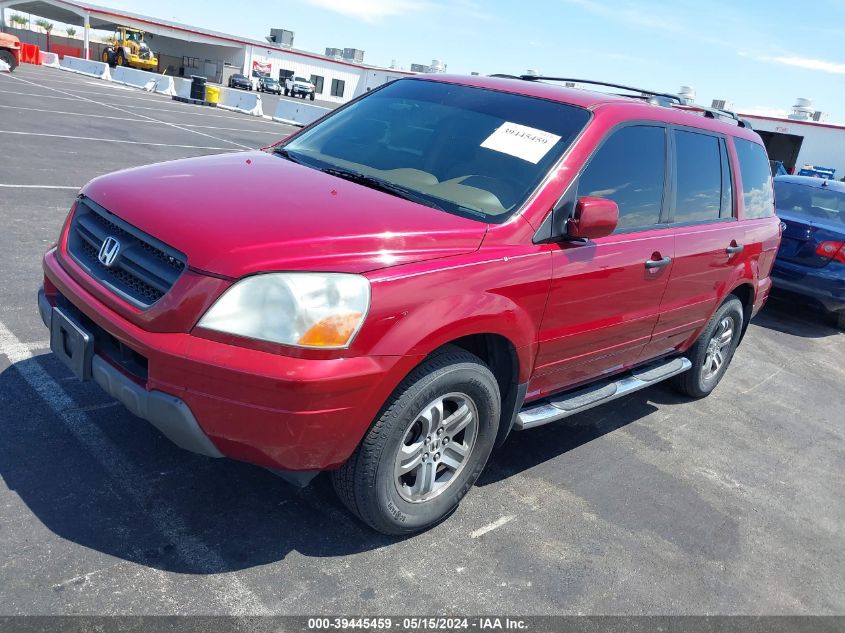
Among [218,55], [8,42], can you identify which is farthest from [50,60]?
[218,55]

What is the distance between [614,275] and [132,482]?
253 centimetres

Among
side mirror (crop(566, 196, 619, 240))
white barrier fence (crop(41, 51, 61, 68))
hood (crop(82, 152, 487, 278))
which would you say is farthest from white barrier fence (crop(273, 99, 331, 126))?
side mirror (crop(566, 196, 619, 240))

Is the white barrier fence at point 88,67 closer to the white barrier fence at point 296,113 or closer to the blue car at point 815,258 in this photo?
the white barrier fence at point 296,113

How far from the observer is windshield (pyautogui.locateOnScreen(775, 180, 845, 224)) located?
8869mm

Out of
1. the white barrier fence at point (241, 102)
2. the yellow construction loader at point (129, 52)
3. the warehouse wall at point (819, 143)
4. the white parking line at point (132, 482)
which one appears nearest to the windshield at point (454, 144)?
the white parking line at point (132, 482)

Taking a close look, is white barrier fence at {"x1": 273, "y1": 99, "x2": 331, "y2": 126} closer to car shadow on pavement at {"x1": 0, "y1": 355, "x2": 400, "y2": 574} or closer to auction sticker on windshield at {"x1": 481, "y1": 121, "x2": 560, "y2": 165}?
auction sticker on windshield at {"x1": 481, "y1": 121, "x2": 560, "y2": 165}

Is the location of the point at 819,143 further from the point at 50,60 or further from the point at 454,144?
the point at 50,60

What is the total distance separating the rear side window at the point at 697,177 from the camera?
4.35 m

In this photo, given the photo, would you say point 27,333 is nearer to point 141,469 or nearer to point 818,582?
point 141,469

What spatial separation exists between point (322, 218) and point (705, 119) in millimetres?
3159

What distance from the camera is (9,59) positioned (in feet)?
93.0

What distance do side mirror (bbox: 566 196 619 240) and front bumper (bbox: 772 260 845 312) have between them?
5932 millimetres

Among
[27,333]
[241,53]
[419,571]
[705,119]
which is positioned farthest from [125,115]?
[241,53]

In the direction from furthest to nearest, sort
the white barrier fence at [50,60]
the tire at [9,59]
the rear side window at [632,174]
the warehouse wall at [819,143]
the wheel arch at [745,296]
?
1. the white barrier fence at [50,60]
2. the warehouse wall at [819,143]
3. the tire at [9,59]
4. the wheel arch at [745,296]
5. the rear side window at [632,174]
